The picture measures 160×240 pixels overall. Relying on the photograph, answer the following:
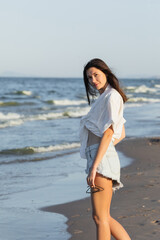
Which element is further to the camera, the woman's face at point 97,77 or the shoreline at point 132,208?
the shoreline at point 132,208

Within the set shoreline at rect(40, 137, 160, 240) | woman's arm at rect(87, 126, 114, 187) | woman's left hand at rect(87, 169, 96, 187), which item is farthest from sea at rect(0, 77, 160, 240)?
woman's left hand at rect(87, 169, 96, 187)

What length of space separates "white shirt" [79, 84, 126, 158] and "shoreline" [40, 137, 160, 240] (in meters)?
1.49

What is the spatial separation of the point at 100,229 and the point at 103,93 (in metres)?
1.06

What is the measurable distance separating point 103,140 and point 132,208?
2.24m

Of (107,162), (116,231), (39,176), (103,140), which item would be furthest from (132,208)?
(39,176)

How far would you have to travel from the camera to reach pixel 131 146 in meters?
10.6

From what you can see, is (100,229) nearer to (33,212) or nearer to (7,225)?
(7,225)

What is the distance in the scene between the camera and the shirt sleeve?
3171 mm

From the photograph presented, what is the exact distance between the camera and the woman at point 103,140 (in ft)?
10.4

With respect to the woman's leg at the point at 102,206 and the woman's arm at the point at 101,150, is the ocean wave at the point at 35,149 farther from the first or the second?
the woman's arm at the point at 101,150

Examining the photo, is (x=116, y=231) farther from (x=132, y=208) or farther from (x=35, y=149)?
(x=35, y=149)

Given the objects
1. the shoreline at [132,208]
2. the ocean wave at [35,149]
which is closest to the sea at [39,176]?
the ocean wave at [35,149]

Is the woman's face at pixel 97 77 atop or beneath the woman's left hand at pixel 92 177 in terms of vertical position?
atop

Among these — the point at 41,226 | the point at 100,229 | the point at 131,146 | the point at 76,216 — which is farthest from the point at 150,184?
the point at 131,146
